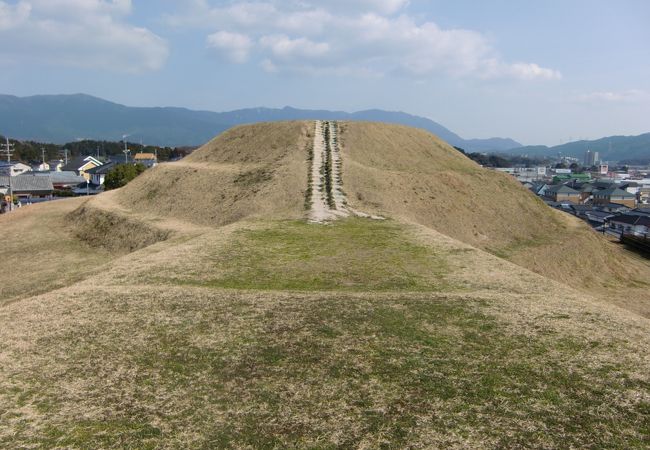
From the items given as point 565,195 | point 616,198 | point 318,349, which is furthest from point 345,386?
point 565,195

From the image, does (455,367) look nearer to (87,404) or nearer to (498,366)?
(498,366)

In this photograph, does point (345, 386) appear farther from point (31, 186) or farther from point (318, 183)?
point (31, 186)

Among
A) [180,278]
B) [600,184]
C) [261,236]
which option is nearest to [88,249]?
[261,236]

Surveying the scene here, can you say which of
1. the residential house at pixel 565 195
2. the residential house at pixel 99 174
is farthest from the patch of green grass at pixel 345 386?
the residential house at pixel 565 195

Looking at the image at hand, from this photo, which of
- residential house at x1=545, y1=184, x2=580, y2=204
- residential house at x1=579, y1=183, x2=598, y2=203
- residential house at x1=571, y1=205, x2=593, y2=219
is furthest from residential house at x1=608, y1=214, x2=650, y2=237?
residential house at x1=579, y1=183, x2=598, y2=203

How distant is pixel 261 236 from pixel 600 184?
14844cm

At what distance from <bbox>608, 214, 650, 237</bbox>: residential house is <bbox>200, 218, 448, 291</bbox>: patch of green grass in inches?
2402

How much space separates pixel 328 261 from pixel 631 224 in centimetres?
7264

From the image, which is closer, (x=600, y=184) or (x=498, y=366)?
(x=498, y=366)

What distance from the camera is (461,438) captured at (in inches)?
338

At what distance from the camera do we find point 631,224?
7525 centimetres

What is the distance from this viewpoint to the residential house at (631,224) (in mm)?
72625

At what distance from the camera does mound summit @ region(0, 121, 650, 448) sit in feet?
29.3

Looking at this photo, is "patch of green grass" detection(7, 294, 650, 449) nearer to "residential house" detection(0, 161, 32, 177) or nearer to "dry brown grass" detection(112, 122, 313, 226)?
"dry brown grass" detection(112, 122, 313, 226)
